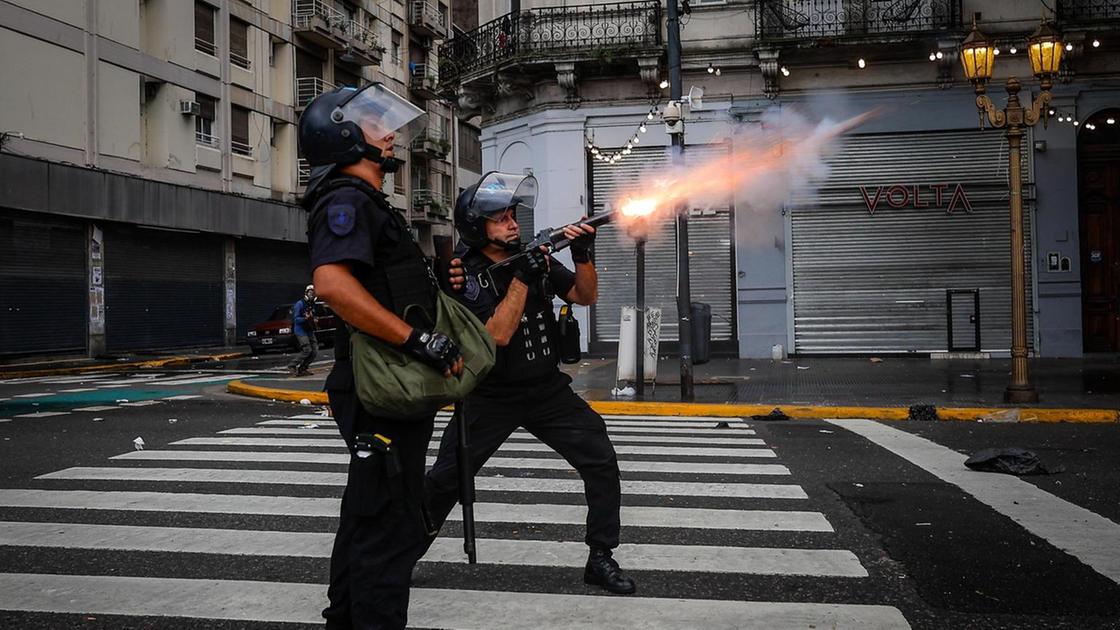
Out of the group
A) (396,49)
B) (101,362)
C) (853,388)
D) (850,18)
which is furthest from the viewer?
(396,49)

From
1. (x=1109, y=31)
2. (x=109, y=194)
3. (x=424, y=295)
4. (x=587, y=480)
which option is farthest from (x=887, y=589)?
(x=109, y=194)

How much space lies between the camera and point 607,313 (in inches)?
812

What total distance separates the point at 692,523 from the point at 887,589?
1.55 meters

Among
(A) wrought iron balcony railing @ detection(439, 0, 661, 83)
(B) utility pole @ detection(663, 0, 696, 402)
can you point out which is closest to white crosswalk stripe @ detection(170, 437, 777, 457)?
(B) utility pole @ detection(663, 0, 696, 402)

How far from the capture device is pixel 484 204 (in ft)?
14.7

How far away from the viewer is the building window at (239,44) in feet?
108

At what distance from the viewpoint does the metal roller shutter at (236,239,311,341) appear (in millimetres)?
33906

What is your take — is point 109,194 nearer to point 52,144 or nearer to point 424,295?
point 52,144

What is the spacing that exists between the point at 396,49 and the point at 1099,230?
35014 millimetres

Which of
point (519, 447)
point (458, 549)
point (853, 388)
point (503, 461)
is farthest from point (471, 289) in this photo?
point (853, 388)

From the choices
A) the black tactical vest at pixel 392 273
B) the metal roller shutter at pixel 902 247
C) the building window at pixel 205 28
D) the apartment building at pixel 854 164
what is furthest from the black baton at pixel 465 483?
the building window at pixel 205 28

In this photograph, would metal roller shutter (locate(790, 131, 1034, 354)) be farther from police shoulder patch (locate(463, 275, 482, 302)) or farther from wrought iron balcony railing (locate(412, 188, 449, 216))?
wrought iron balcony railing (locate(412, 188, 449, 216))

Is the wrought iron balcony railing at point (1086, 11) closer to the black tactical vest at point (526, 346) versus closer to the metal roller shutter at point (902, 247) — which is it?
the metal roller shutter at point (902, 247)

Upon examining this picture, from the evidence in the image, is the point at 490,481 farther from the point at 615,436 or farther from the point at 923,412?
the point at 923,412
